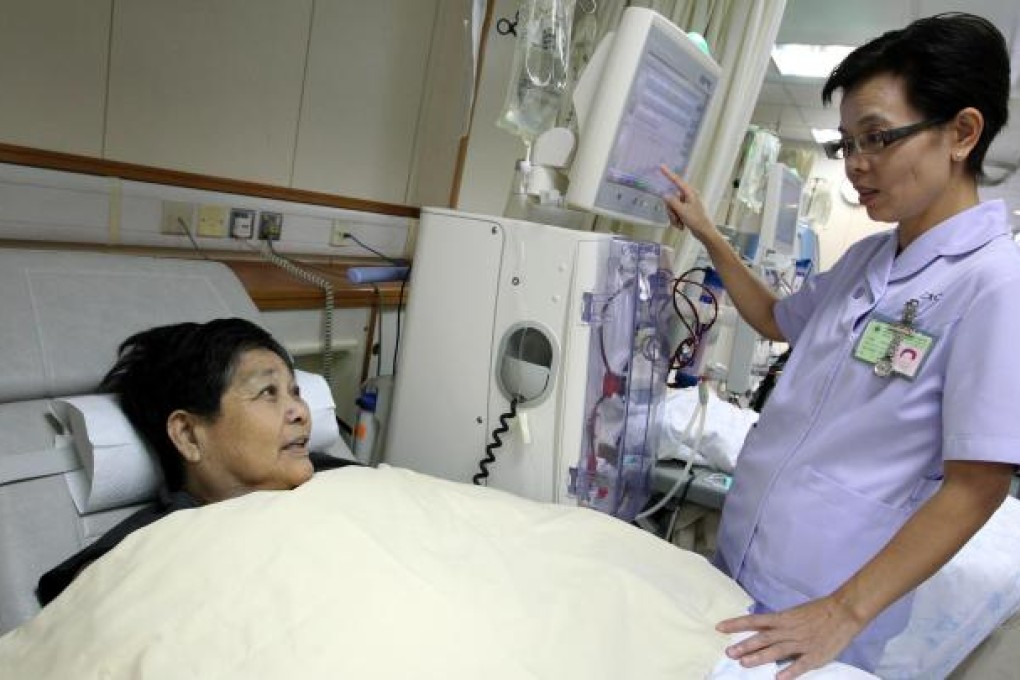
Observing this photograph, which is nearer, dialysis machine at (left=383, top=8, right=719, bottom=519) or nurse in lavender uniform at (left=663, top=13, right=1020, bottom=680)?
nurse in lavender uniform at (left=663, top=13, right=1020, bottom=680)

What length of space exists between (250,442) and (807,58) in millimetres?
4223

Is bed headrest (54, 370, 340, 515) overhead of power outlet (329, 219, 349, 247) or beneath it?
beneath

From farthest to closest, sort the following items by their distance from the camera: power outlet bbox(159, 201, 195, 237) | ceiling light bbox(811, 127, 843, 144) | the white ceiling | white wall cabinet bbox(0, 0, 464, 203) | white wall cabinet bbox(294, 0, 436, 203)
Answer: ceiling light bbox(811, 127, 843, 144), the white ceiling, white wall cabinet bbox(294, 0, 436, 203), power outlet bbox(159, 201, 195, 237), white wall cabinet bbox(0, 0, 464, 203)

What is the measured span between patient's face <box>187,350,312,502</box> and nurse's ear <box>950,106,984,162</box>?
3.77ft

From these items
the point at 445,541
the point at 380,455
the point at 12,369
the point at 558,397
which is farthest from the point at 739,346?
the point at 12,369

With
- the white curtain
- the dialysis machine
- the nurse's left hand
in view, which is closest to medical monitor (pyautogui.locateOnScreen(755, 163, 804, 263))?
the white curtain

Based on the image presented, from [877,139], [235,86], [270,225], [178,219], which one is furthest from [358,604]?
[235,86]

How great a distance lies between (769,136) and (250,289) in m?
2.19

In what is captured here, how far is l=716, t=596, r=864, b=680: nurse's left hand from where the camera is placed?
2.87 ft

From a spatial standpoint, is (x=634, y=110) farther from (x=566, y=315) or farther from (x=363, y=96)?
(x=363, y=96)

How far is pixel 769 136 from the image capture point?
2713 millimetres

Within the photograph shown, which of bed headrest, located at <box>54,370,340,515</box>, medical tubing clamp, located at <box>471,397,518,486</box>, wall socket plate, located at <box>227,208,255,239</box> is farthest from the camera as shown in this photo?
wall socket plate, located at <box>227,208,255,239</box>

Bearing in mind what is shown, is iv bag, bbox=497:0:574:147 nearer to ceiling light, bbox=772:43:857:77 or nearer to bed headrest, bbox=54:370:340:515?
bed headrest, bbox=54:370:340:515

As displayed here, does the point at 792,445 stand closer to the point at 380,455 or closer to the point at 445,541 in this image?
the point at 445,541
